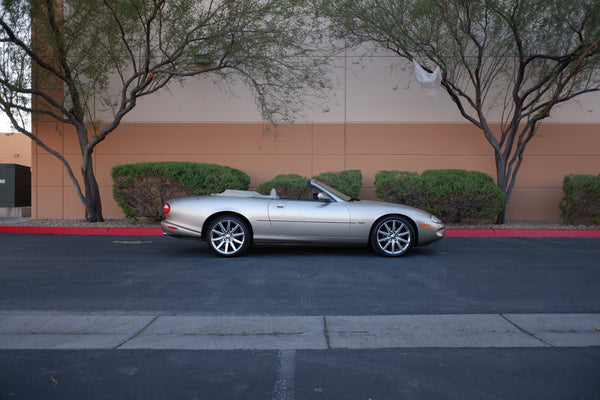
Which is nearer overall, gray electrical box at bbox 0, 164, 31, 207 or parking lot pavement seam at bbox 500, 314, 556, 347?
parking lot pavement seam at bbox 500, 314, 556, 347

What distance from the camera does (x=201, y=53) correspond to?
Answer: 36.4 ft

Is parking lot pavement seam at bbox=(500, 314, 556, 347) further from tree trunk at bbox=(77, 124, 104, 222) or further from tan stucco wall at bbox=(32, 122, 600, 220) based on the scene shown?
tree trunk at bbox=(77, 124, 104, 222)

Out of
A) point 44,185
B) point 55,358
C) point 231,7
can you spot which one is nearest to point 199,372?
point 55,358

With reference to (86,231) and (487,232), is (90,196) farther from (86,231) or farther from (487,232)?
(487,232)

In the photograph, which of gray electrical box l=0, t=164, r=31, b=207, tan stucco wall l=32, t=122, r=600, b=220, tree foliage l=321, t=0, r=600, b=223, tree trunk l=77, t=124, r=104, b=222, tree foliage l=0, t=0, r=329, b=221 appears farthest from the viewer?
gray electrical box l=0, t=164, r=31, b=207

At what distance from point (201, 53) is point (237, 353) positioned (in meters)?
9.23

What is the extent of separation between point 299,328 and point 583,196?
10436 mm

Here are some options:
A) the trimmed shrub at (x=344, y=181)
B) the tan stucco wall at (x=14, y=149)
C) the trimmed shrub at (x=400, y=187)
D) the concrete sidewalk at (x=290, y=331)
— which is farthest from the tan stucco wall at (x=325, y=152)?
the tan stucco wall at (x=14, y=149)

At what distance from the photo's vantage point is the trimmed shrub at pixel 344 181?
38.1 feet

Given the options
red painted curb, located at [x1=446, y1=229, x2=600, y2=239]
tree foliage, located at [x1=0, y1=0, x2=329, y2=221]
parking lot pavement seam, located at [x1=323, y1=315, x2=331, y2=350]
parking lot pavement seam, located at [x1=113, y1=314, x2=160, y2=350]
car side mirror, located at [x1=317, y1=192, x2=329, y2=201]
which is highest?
tree foliage, located at [x1=0, y1=0, x2=329, y2=221]

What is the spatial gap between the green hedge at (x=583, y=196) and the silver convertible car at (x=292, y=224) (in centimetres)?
624

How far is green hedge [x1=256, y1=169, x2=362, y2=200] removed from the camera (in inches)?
446

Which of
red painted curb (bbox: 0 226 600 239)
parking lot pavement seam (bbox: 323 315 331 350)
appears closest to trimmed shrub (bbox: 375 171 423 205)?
red painted curb (bbox: 0 226 600 239)

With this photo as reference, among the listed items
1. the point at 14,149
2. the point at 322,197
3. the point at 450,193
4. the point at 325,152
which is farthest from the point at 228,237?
the point at 14,149
